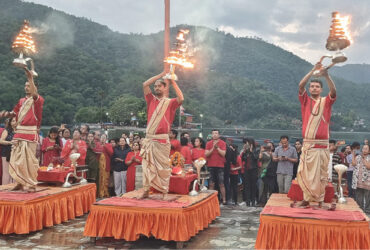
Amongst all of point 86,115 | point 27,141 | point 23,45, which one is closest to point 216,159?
point 27,141

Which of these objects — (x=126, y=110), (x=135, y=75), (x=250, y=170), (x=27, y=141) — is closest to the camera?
(x=27, y=141)

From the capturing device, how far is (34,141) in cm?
661

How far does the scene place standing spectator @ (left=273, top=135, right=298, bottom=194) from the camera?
8.41 meters

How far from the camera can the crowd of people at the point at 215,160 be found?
8.45m

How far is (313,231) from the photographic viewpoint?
4617 millimetres

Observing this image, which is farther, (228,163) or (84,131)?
(84,131)

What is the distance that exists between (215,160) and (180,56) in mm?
3547

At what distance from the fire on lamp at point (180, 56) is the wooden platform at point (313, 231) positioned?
2706mm

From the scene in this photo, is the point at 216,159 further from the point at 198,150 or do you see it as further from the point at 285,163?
the point at 285,163

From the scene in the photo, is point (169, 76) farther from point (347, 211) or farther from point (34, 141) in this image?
point (347, 211)

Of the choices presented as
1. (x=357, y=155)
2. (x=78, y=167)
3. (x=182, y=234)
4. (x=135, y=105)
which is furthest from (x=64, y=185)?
(x=135, y=105)

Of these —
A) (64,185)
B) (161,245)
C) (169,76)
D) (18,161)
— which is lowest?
(161,245)

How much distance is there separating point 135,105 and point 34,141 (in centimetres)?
5594

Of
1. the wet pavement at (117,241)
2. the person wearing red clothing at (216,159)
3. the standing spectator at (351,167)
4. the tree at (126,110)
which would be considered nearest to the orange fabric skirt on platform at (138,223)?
the wet pavement at (117,241)
